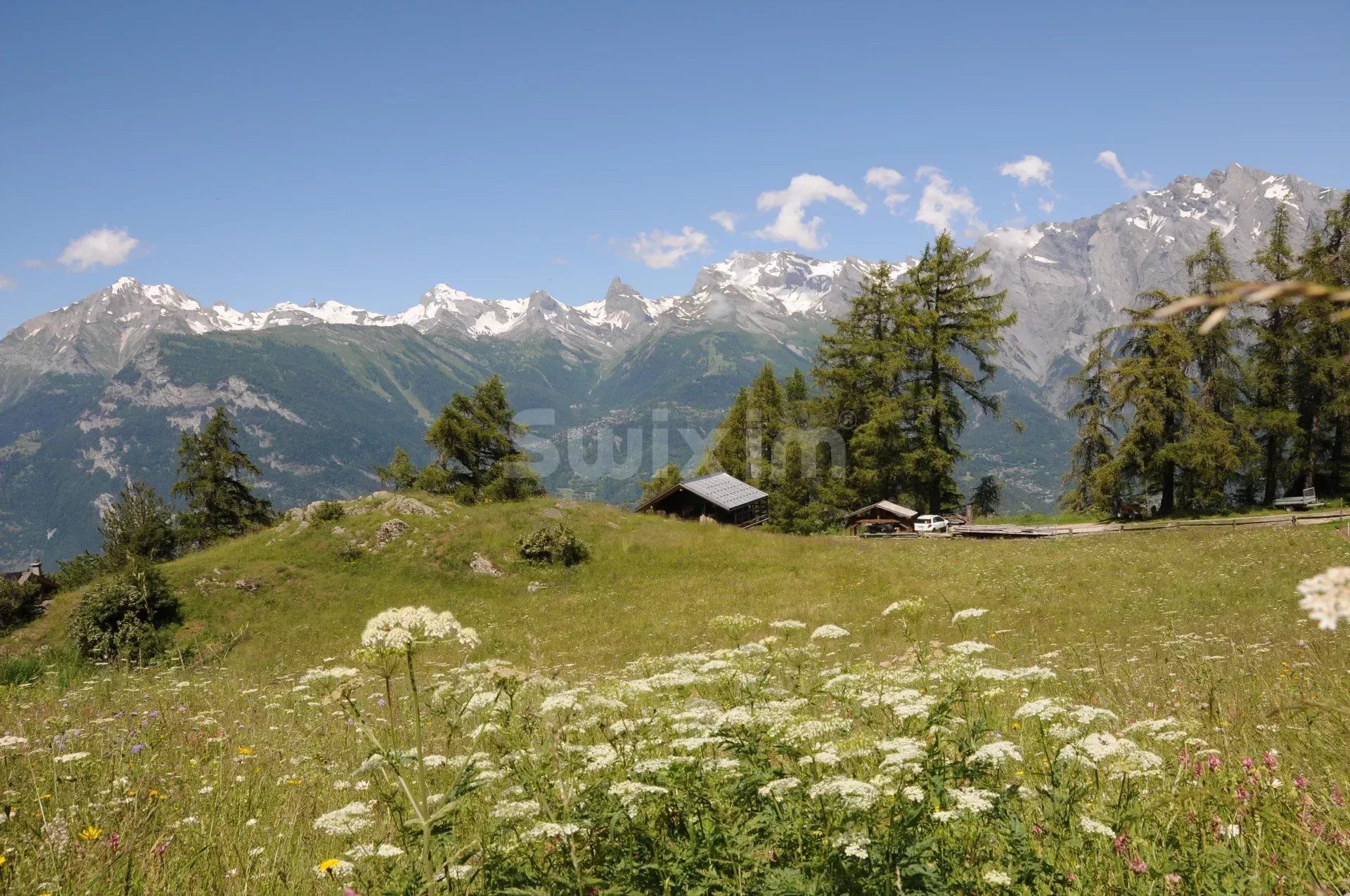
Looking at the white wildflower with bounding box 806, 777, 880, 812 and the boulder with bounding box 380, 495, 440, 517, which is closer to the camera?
the white wildflower with bounding box 806, 777, 880, 812

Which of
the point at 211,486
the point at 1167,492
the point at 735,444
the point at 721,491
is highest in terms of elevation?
the point at 735,444

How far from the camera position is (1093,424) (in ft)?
161

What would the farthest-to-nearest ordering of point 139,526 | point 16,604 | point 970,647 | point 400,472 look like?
point 400,472 < point 139,526 < point 16,604 < point 970,647

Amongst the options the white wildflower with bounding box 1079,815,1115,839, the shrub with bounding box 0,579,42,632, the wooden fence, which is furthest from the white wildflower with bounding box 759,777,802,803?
the shrub with bounding box 0,579,42,632

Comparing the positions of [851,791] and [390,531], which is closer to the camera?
[851,791]

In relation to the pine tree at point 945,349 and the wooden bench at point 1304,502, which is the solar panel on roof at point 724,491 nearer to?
the pine tree at point 945,349

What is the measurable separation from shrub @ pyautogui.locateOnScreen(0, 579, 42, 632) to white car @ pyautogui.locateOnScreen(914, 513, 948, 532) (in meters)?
45.3

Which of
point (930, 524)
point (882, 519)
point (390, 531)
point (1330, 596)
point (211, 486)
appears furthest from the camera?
point (211, 486)

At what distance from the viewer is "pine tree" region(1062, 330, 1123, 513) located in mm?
47531

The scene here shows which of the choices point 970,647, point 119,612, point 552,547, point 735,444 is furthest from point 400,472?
point 970,647

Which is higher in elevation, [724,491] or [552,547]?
[724,491]

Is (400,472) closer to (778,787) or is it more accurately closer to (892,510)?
(892,510)

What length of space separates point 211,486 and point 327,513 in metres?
28.6

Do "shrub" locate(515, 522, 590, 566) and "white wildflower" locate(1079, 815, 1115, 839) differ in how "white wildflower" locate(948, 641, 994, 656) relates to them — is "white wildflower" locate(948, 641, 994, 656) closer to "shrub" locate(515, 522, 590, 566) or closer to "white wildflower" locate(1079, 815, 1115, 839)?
"white wildflower" locate(1079, 815, 1115, 839)
